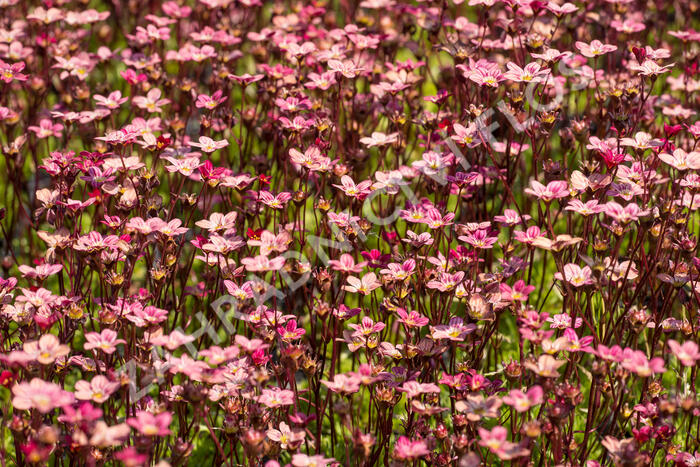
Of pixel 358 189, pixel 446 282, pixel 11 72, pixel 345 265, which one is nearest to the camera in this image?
pixel 345 265

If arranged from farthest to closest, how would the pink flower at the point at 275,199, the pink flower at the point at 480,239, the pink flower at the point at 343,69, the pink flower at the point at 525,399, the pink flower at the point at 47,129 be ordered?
the pink flower at the point at 47,129, the pink flower at the point at 343,69, the pink flower at the point at 275,199, the pink flower at the point at 480,239, the pink flower at the point at 525,399

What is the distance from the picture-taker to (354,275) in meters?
3.99

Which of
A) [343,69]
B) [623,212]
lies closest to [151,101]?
[343,69]

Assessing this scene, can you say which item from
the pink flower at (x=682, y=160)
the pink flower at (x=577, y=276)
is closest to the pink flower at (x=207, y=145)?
the pink flower at (x=577, y=276)

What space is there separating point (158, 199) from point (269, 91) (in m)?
1.04

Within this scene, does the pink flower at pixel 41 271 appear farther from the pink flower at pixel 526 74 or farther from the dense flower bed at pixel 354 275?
the pink flower at pixel 526 74

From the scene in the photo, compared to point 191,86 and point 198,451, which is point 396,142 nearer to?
A: point 191,86

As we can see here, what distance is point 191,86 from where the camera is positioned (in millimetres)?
4562

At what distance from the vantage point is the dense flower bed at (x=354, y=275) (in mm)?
2879

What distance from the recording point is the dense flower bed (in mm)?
2879

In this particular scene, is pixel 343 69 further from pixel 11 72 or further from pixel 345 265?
pixel 11 72

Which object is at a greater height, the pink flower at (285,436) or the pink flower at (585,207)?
the pink flower at (585,207)

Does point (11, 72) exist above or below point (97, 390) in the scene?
above

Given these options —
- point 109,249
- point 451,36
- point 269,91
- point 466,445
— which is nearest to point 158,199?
point 109,249
